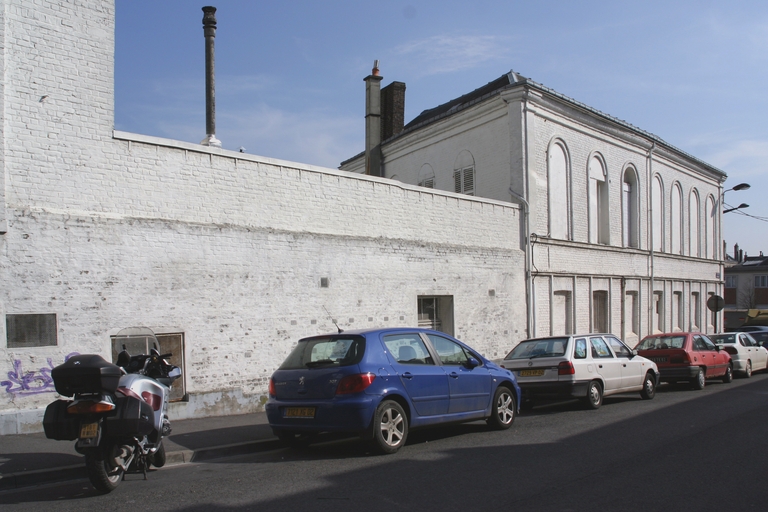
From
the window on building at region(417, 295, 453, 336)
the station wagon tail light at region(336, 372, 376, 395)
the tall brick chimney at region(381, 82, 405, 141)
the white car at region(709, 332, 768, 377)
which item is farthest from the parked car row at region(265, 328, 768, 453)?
the tall brick chimney at region(381, 82, 405, 141)

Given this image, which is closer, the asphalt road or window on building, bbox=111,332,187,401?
the asphalt road

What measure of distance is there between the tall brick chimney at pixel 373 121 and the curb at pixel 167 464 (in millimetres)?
17471

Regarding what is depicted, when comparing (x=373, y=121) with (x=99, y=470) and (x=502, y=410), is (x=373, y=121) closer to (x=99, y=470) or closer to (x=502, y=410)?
(x=502, y=410)

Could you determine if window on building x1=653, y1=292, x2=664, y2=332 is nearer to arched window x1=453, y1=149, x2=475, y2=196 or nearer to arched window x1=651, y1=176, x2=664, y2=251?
arched window x1=651, y1=176, x2=664, y2=251

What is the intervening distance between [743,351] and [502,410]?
13.6m

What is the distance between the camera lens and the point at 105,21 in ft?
35.8

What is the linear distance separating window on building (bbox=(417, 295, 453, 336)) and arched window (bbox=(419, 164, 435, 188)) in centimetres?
844

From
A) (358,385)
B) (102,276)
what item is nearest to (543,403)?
(358,385)

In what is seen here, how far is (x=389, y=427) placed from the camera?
8125mm

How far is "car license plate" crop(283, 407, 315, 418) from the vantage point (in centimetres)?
805

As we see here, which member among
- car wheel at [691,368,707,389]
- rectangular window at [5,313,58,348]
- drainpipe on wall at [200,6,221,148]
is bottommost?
car wheel at [691,368,707,389]

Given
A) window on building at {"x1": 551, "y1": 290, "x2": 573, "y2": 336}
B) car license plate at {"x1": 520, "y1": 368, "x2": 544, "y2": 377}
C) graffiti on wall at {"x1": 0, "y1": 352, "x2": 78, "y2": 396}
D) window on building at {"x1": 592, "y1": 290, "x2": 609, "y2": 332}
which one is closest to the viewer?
graffiti on wall at {"x1": 0, "y1": 352, "x2": 78, "y2": 396}

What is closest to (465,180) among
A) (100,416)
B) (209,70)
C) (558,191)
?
(558,191)

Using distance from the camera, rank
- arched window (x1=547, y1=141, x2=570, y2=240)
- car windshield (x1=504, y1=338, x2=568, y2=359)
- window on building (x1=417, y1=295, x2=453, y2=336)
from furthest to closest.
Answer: arched window (x1=547, y1=141, x2=570, y2=240) < window on building (x1=417, y1=295, x2=453, y2=336) < car windshield (x1=504, y1=338, x2=568, y2=359)
